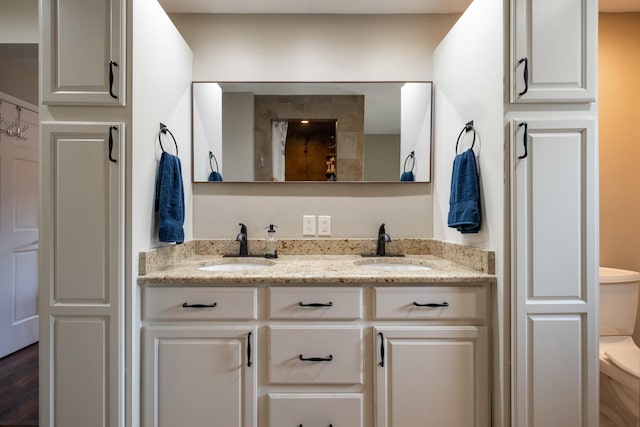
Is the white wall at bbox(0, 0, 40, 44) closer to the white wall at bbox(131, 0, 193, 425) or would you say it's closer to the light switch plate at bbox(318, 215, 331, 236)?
the white wall at bbox(131, 0, 193, 425)

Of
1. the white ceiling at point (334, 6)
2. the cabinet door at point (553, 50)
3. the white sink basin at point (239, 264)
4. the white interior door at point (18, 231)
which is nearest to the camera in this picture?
the cabinet door at point (553, 50)

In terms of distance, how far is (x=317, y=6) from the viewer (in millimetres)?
1878

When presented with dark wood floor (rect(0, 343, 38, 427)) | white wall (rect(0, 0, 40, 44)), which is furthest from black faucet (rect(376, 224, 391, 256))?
white wall (rect(0, 0, 40, 44))

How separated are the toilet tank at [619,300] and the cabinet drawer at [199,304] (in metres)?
1.76

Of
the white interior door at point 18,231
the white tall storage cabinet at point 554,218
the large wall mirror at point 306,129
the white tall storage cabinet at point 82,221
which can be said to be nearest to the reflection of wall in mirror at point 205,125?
the large wall mirror at point 306,129

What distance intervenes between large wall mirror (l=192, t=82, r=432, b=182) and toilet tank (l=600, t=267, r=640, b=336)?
1056 millimetres

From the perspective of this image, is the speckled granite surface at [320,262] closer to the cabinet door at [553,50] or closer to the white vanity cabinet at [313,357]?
the white vanity cabinet at [313,357]

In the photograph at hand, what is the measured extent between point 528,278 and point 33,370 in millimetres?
3264

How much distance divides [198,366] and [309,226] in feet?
3.13

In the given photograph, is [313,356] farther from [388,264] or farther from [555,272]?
[555,272]

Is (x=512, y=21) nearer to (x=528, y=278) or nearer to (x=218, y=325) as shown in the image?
(x=528, y=278)

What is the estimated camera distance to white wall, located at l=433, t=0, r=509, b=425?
128 centimetres

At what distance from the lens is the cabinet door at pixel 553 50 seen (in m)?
1.24

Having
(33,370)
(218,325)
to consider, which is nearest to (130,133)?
(218,325)
